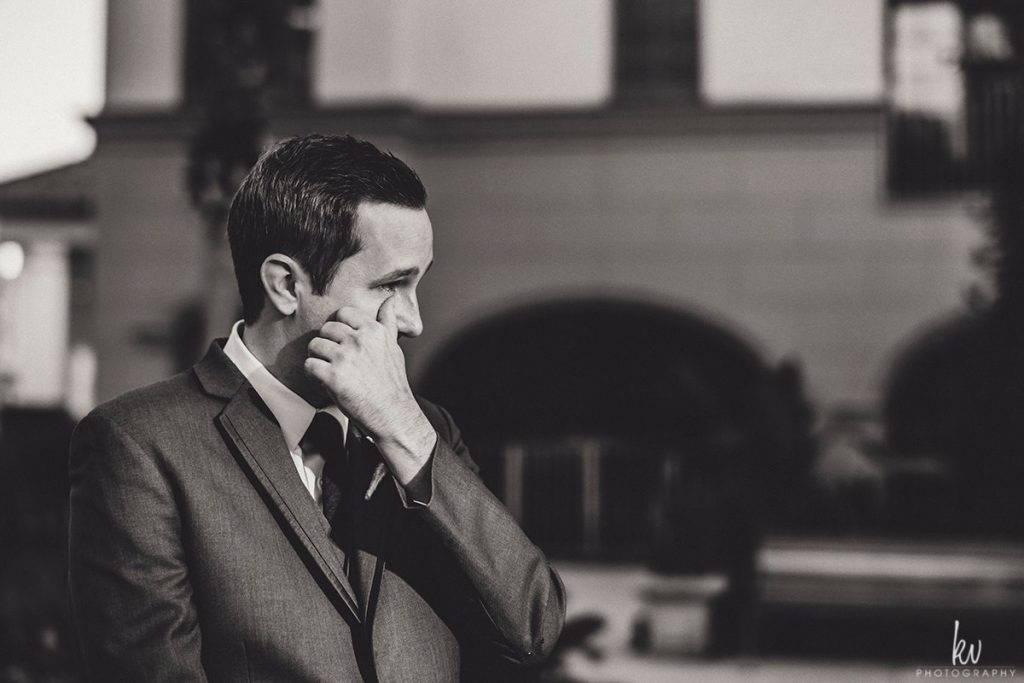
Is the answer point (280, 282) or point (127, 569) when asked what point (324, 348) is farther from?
point (127, 569)

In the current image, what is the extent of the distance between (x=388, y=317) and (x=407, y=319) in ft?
0.12

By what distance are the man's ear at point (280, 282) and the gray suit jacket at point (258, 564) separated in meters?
0.13

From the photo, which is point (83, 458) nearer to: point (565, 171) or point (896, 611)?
point (896, 611)

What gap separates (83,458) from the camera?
1.62m

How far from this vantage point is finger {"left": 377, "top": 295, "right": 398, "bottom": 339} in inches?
67.1

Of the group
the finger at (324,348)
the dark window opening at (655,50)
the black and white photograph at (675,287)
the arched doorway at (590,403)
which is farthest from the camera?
the dark window opening at (655,50)

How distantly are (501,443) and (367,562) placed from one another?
1139cm

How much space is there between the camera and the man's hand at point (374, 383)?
5.28 ft

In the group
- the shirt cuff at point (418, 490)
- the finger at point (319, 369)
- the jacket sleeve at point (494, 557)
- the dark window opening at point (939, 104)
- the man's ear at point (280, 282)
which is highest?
the dark window opening at point (939, 104)

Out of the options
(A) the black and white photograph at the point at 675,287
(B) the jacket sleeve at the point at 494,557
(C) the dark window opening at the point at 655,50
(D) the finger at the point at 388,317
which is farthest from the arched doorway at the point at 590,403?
(D) the finger at the point at 388,317

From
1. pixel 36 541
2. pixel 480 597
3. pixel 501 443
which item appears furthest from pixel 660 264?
pixel 480 597

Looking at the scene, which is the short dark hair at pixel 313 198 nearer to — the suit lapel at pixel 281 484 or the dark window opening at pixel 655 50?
the suit lapel at pixel 281 484

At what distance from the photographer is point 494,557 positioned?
1.69 m

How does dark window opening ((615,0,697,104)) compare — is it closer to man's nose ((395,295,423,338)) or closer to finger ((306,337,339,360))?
man's nose ((395,295,423,338))
